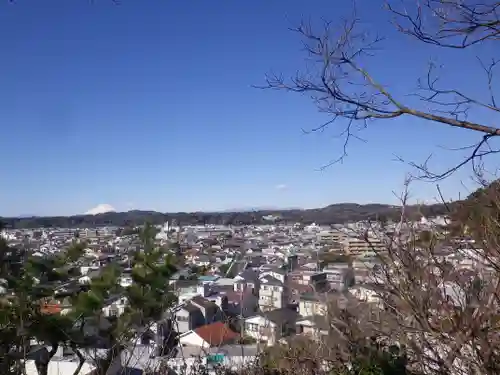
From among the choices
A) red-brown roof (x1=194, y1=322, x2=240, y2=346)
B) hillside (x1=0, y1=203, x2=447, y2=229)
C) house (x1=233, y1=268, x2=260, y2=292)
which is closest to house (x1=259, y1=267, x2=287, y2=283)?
house (x1=233, y1=268, x2=260, y2=292)

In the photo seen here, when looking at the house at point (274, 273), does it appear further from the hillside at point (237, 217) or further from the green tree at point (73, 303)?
the green tree at point (73, 303)

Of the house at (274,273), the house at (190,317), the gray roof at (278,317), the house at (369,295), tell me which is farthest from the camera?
the house at (274,273)

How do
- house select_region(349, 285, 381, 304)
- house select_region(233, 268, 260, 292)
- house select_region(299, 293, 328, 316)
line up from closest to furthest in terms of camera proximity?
house select_region(349, 285, 381, 304)
house select_region(299, 293, 328, 316)
house select_region(233, 268, 260, 292)

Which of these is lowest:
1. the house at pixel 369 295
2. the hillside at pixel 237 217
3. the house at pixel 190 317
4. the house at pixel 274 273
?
the house at pixel 190 317

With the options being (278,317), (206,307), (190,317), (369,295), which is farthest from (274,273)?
(369,295)

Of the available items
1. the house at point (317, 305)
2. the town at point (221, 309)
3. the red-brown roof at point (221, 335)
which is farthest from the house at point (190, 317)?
the house at point (317, 305)

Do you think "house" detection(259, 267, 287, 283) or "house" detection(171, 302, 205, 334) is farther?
"house" detection(259, 267, 287, 283)

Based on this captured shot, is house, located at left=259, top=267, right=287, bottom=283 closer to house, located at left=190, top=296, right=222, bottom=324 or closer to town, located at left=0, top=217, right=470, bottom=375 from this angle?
house, located at left=190, top=296, right=222, bottom=324

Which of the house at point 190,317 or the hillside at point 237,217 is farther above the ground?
the hillside at point 237,217

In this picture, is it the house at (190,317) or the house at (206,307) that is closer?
the house at (190,317)

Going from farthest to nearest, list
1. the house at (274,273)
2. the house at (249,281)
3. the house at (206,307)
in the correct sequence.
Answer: the house at (274,273) < the house at (249,281) < the house at (206,307)
